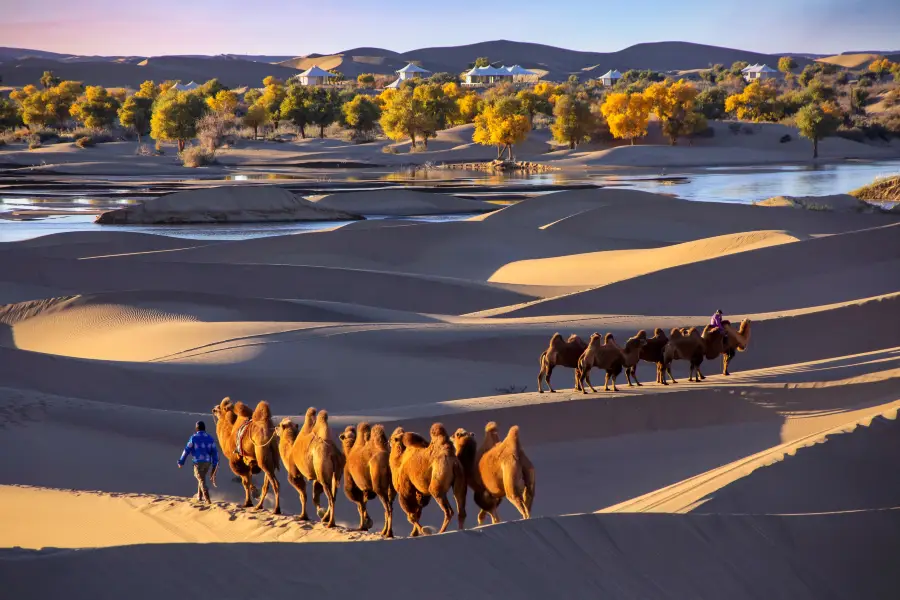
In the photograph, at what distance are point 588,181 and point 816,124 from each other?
27100 millimetres

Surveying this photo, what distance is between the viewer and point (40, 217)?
43281mm

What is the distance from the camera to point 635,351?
38.6 ft

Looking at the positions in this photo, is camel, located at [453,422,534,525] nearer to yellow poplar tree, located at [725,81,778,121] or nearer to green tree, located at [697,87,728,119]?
green tree, located at [697,87,728,119]

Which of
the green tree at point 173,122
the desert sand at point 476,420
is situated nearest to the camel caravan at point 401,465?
the desert sand at point 476,420

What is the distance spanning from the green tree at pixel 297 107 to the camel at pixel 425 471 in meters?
96.4

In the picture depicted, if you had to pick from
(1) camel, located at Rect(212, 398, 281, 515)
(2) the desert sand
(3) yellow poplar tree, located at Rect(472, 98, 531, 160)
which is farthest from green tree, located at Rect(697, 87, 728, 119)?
(1) camel, located at Rect(212, 398, 281, 515)

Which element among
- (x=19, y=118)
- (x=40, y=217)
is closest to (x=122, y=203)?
(x=40, y=217)

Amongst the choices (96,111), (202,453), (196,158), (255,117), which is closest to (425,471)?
(202,453)

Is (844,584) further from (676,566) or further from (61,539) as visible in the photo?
(61,539)

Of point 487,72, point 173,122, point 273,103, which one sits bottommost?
point 173,122

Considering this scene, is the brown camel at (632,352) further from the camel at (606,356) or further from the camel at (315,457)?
the camel at (315,457)

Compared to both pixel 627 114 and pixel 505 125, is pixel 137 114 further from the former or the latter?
pixel 627 114

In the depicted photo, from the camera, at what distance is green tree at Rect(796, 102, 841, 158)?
82.7m

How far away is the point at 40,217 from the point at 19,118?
2685 inches
